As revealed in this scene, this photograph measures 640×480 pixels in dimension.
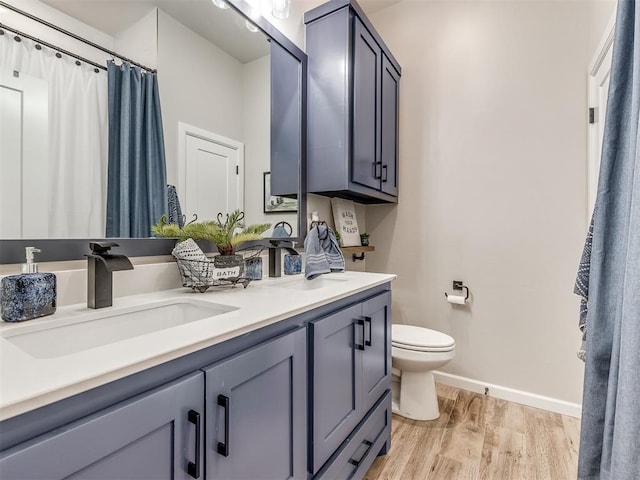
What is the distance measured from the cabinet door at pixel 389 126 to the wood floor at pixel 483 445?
4.90 feet

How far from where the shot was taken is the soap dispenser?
2.48ft

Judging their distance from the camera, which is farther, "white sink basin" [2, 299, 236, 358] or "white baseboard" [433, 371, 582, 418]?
"white baseboard" [433, 371, 582, 418]

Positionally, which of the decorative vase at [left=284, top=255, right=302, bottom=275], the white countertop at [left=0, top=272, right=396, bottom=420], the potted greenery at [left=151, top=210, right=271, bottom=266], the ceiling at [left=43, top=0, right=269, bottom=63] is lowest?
the white countertop at [left=0, top=272, right=396, bottom=420]

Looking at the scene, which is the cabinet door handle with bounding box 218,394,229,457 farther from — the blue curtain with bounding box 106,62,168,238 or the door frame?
the door frame

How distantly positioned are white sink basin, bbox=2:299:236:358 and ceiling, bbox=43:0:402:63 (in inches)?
34.7

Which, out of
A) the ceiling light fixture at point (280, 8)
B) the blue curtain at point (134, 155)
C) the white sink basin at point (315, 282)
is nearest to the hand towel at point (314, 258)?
the white sink basin at point (315, 282)

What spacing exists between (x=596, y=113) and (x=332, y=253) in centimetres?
167

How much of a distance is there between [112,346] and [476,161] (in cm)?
232

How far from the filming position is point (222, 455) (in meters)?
0.71

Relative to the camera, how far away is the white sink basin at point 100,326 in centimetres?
76

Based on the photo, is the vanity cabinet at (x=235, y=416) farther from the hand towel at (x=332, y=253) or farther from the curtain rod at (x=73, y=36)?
the curtain rod at (x=73, y=36)

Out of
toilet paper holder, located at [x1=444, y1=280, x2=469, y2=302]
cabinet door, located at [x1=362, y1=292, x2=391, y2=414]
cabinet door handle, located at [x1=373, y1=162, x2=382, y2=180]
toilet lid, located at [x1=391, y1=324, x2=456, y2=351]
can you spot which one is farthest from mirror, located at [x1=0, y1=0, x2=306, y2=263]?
toilet paper holder, located at [x1=444, y1=280, x2=469, y2=302]

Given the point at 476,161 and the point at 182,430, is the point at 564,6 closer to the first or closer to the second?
the point at 476,161

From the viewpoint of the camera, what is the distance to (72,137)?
3.17 feet
